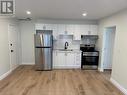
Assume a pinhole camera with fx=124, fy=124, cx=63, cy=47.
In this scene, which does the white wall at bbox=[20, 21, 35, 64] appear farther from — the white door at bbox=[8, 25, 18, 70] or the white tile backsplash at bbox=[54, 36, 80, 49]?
the white tile backsplash at bbox=[54, 36, 80, 49]

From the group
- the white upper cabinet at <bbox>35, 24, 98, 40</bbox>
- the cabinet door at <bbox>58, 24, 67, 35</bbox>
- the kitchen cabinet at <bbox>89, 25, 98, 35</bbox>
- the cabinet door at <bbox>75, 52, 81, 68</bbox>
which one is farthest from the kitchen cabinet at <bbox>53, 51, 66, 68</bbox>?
the kitchen cabinet at <bbox>89, 25, 98, 35</bbox>

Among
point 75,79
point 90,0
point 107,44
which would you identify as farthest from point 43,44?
point 90,0

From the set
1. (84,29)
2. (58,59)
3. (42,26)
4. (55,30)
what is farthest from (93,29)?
(42,26)

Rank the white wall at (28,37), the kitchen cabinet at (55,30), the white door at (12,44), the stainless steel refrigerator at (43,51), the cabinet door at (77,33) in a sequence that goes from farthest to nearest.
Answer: the white wall at (28,37) → the cabinet door at (77,33) → the kitchen cabinet at (55,30) → the stainless steel refrigerator at (43,51) → the white door at (12,44)

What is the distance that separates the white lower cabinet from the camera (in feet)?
20.2

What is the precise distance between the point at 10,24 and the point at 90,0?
3951 mm

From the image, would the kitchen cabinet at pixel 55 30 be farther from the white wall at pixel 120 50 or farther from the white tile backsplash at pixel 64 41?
the white wall at pixel 120 50

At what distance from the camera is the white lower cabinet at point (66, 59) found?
6160 mm

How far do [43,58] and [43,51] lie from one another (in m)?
0.34

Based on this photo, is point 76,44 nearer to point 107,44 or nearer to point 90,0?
point 107,44

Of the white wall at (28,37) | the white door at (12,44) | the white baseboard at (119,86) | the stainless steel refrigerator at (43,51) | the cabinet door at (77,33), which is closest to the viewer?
the white baseboard at (119,86)

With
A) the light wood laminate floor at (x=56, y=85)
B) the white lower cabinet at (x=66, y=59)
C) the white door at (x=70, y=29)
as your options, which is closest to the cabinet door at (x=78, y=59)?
the white lower cabinet at (x=66, y=59)

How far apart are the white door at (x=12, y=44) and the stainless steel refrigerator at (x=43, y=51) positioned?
105 cm

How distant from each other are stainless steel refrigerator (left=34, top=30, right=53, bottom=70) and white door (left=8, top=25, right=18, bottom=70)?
3.46 feet
